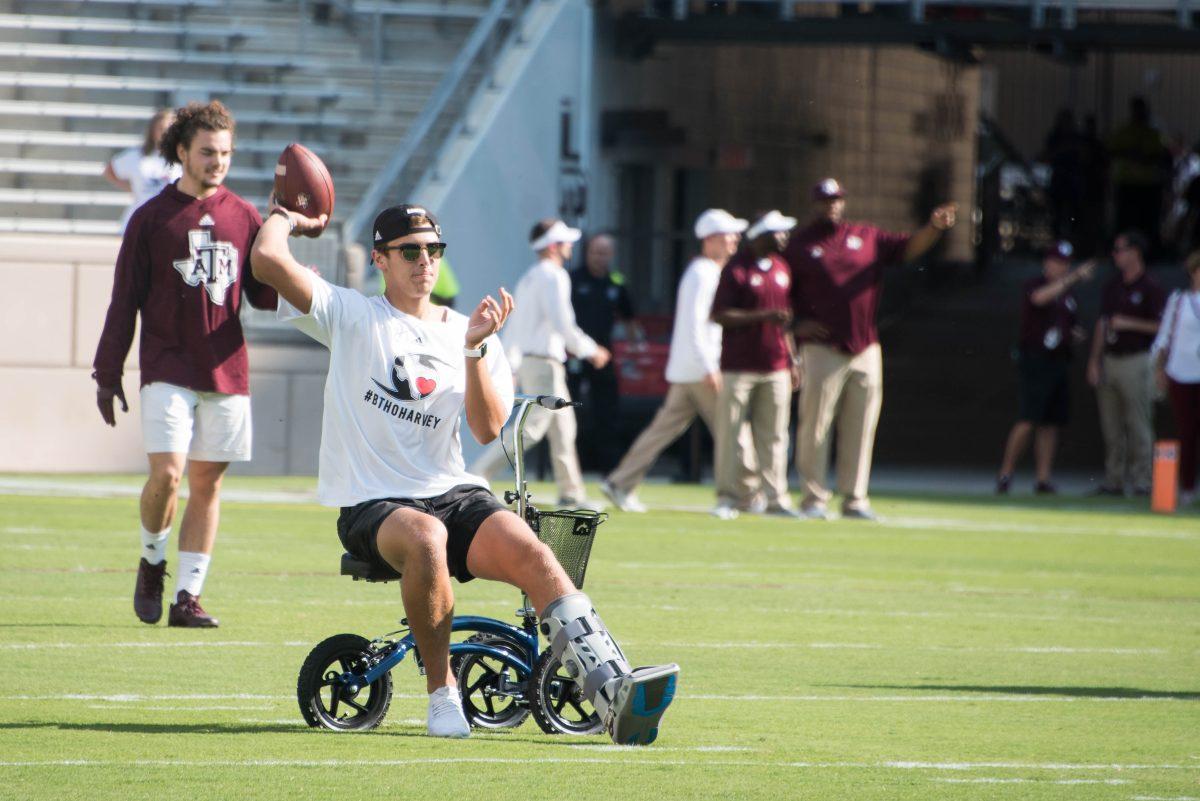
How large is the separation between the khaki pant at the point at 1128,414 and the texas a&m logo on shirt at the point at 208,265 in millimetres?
11585

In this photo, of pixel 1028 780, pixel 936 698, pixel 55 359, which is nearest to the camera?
pixel 1028 780

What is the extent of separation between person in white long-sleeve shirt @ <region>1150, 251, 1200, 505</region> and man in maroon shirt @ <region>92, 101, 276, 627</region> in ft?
35.3

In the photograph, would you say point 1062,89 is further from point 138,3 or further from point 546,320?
point 546,320

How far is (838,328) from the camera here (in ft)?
50.0

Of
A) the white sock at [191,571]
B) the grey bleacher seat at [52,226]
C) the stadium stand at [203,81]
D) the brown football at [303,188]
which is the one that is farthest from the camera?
the stadium stand at [203,81]

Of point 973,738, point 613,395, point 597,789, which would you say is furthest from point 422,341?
point 613,395

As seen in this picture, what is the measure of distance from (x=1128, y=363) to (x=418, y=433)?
13210mm

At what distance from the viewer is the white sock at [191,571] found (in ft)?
29.8

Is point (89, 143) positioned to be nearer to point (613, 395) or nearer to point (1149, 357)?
point (613, 395)

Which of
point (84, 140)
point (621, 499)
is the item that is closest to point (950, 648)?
point (621, 499)

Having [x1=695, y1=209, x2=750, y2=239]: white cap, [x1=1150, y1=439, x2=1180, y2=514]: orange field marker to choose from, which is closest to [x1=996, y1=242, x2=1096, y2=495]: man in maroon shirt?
[x1=1150, y1=439, x2=1180, y2=514]: orange field marker

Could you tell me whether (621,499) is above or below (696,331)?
below

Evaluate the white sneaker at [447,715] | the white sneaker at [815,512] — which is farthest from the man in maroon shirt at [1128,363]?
the white sneaker at [447,715]

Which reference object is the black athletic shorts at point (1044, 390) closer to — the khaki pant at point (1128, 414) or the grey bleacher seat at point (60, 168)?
the khaki pant at point (1128, 414)
